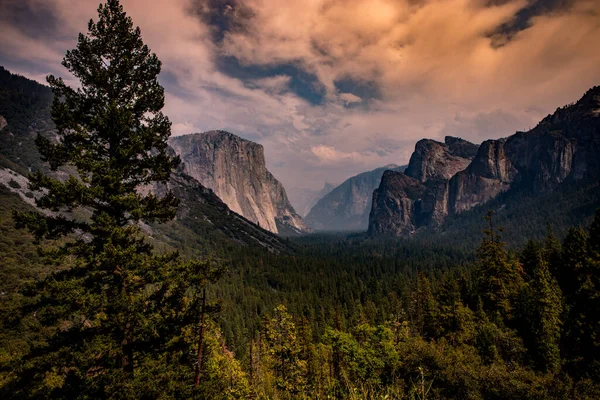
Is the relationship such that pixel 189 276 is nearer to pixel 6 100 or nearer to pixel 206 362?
pixel 206 362

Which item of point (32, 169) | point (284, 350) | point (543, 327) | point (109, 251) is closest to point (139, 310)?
point (109, 251)

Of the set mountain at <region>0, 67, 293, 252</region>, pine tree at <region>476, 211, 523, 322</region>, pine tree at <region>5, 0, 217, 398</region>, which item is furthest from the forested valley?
mountain at <region>0, 67, 293, 252</region>

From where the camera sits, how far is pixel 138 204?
9.32 meters

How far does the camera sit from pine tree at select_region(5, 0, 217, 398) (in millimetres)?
7691

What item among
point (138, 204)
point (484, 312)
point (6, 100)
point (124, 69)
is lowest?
point (484, 312)

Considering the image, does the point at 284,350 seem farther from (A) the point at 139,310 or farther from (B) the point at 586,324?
(B) the point at 586,324

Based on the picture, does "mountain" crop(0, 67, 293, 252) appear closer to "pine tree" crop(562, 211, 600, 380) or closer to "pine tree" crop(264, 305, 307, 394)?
"pine tree" crop(264, 305, 307, 394)

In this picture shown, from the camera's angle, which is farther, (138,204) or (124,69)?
(124,69)

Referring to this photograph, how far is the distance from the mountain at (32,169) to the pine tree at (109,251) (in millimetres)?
93957

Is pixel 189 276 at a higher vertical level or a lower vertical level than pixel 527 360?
higher

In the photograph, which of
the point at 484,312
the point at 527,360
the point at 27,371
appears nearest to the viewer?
the point at 27,371

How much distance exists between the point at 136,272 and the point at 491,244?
3912 centimetres

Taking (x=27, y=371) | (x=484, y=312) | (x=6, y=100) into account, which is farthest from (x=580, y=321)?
(x=6, y=100)

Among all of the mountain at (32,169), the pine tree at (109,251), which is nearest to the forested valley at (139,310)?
the pine tree at (109,251)
